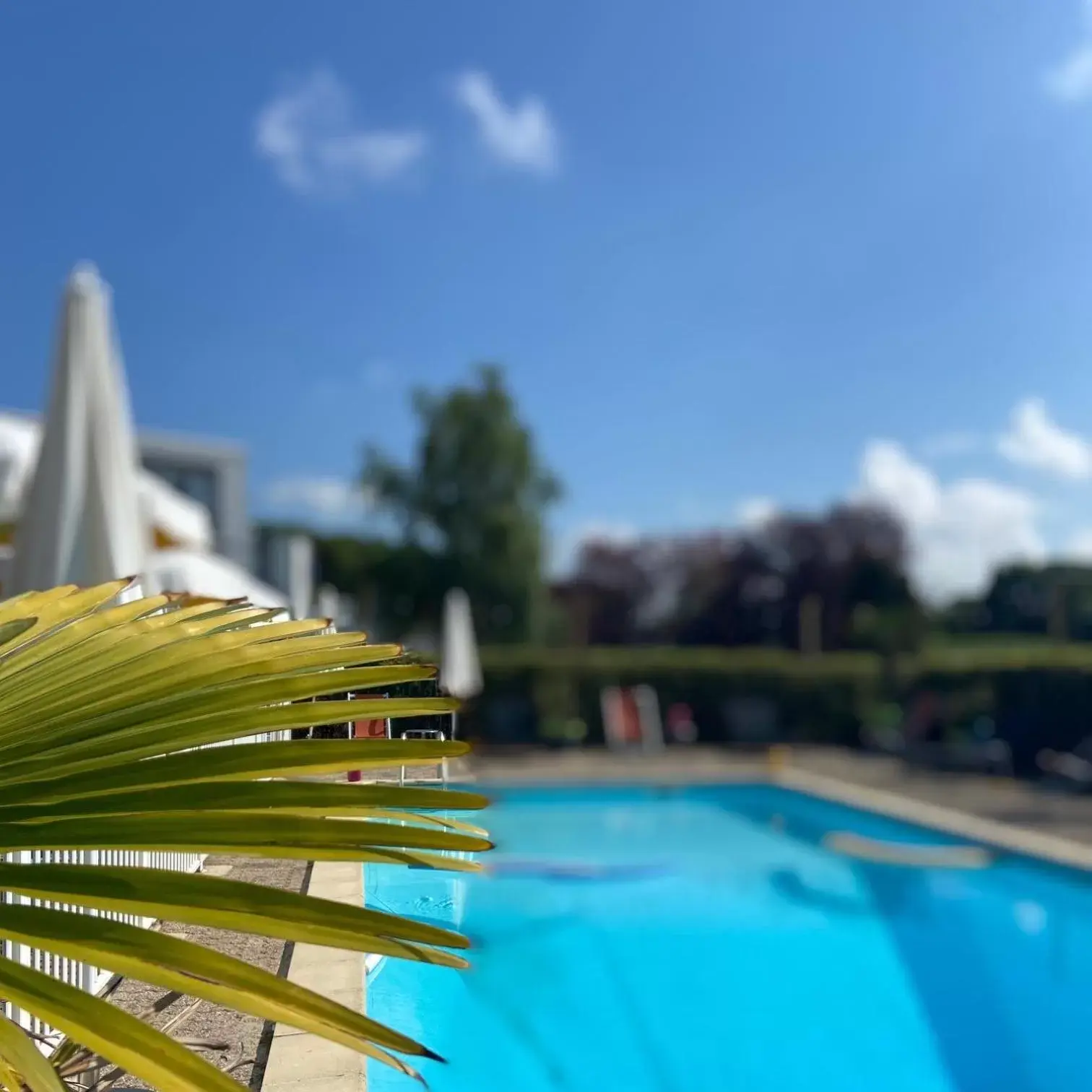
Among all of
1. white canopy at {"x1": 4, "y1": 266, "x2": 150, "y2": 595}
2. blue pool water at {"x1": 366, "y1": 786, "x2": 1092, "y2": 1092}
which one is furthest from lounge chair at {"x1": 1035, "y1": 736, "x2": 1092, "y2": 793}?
white canopy at {"x1": 4, "y1": 266, "x2": 150, "y2": 595}

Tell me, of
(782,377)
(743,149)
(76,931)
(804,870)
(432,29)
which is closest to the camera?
(76,931)

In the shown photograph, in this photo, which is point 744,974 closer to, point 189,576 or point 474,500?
point 189,576

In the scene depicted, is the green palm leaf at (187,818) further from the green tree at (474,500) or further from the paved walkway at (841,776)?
the green tree at (474,500)

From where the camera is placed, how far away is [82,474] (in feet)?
15.2

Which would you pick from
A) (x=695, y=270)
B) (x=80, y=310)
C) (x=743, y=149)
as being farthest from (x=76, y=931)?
(x=695, y=270)

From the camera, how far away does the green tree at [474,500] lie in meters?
27.9

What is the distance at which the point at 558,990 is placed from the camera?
6461 mm

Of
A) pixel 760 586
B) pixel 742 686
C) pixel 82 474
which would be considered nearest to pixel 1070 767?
pixel 742 686

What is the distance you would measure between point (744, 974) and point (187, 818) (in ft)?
22.6

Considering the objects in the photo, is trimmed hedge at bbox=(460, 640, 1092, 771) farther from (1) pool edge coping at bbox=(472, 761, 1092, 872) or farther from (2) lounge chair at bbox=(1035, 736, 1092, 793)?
(2) lounge chair at bbox=(1035, 736, 1092, 793)

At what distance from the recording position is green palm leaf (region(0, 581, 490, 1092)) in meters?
0.86

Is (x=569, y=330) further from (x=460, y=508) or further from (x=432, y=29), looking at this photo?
(x=432, y=29)

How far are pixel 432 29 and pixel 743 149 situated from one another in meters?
5.61

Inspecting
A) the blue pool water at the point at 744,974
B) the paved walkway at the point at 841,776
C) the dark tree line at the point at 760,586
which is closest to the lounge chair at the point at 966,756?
the paved walkway at the point at 841,776
